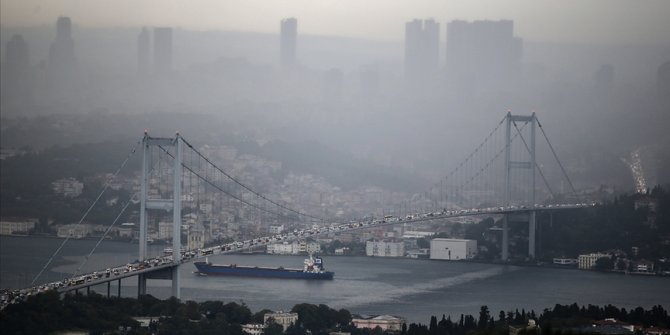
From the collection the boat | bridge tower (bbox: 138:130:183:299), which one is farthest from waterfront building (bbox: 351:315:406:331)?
the boat

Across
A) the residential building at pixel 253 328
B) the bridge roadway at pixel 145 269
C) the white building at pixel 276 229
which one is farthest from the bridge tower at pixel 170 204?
the white building at pixel 276 229

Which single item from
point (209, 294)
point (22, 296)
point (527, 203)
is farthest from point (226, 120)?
point (22, 296)

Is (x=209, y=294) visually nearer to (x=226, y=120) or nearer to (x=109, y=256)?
(x=109, y=256)

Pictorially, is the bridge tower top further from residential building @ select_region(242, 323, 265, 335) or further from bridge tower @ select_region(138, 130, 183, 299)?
residential building @ select_region(242, 323, 265, 335)

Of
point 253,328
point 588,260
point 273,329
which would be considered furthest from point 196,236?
point 273,329

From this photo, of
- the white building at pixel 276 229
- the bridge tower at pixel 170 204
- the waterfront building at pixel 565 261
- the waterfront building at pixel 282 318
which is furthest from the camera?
the white building at pixel 276 229

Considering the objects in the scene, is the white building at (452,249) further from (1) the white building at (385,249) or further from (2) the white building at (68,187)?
(2) the white building at (68,187)
